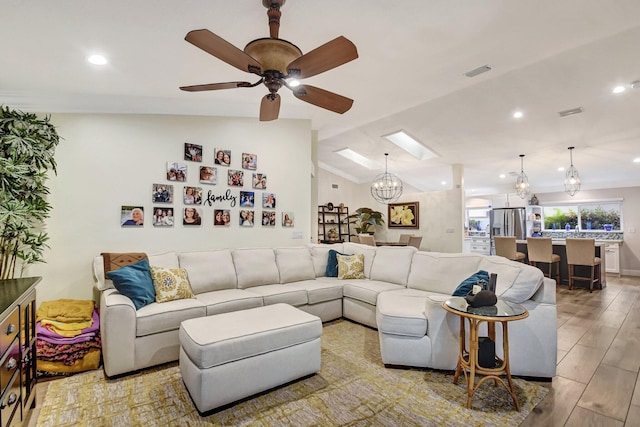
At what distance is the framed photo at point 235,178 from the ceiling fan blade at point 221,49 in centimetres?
240

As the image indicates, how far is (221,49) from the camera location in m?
1.87

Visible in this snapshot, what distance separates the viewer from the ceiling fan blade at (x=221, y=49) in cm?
173

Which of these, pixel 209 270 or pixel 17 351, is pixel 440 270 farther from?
pixel 17 351

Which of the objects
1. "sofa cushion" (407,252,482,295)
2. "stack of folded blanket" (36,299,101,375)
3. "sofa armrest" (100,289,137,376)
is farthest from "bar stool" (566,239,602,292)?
"stack of folded blanket" (36,299,101,375)

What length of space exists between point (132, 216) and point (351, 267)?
2.78 m

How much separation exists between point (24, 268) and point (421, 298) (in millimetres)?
4029

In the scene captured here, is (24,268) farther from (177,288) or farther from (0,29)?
(0,29)

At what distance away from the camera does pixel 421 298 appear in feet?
10.3

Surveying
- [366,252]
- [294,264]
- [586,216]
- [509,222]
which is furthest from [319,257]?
[586,216]

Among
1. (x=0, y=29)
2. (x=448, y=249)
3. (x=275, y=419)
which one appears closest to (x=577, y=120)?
(x=448, y=249)

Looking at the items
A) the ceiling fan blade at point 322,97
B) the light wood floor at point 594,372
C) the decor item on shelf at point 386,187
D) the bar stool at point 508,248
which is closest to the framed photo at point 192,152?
the ceiling fan blade at point 322,97

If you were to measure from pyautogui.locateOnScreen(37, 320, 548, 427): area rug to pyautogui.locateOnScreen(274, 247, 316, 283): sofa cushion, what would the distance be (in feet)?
5.12

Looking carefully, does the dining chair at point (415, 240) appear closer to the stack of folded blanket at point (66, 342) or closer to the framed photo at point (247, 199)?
the framed photo at point (247, 199)

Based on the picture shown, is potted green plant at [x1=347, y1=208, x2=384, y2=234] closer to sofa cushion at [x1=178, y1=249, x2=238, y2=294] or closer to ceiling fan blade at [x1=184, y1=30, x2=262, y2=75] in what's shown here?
sofa cushion at [x1=178, y1=249, x2=238, y2=294]
